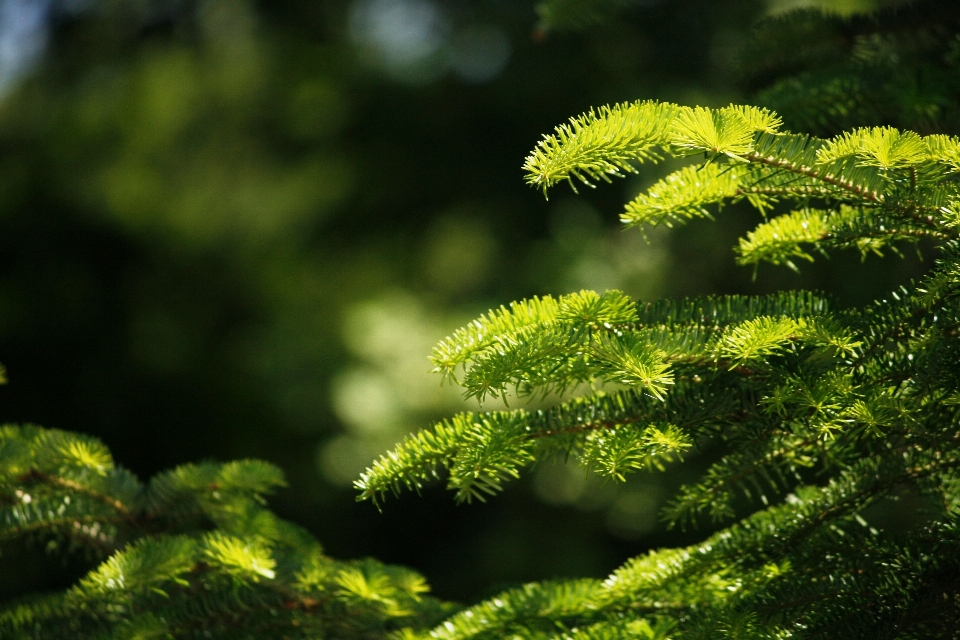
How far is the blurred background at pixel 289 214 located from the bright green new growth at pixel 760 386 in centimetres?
217

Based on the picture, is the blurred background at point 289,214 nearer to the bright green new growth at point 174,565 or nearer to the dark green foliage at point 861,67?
the dark green foliage at point 861,67

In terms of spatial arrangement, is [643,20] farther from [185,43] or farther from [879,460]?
[879,460]

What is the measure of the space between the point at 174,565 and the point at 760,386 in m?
0.56

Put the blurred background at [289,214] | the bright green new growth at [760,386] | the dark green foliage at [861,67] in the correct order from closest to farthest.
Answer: the bright green new growth at [760,386], the dark green foliage at [861,67], the blurred background at [289,214]

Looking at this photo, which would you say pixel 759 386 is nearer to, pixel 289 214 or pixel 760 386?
pixel 760 386

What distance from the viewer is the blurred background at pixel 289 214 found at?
2963mm

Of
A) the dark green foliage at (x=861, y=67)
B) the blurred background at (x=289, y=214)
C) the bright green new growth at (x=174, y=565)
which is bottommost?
the bright green new growth at (x=174, y=565)

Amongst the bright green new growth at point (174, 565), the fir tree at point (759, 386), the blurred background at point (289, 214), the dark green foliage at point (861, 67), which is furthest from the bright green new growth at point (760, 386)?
the blurred background at point (289, 214)

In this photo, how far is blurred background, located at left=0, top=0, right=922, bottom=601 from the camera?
2.96 meters

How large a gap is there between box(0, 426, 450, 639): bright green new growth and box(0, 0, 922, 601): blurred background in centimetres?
193

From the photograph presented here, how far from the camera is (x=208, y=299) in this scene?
3.39 metres

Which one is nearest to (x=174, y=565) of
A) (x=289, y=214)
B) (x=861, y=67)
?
(x=861, y=67)

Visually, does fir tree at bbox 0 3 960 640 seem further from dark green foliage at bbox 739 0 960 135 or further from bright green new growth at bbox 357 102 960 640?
dark green foliage at bbox 739 0 960 135

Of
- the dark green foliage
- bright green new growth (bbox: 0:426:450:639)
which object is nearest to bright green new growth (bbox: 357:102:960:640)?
bright green new growth (bbox: 0:426:450:639)
